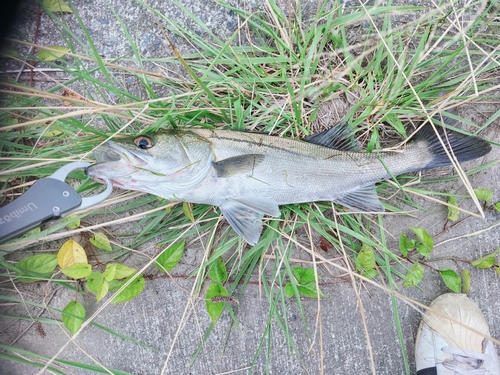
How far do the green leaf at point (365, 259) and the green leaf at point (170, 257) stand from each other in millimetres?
1156

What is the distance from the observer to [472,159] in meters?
2.61

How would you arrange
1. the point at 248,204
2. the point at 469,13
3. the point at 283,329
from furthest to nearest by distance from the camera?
the point at 469,13
the point at 283,329
the point at 248,204

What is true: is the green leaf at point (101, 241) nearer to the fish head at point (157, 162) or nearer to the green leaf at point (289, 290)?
the fish head at point (157, 162)

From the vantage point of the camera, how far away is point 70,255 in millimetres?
2635

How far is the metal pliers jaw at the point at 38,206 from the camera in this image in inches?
91.4

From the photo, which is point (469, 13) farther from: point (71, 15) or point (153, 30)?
point (71, 15)

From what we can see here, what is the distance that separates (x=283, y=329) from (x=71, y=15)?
2.65 meters

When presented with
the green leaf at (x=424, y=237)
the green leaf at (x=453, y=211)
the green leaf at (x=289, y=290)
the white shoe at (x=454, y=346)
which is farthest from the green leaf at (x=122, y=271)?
the green leaf at (x=453, y=211)

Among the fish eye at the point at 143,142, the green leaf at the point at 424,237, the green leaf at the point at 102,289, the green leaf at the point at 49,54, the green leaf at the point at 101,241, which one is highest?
the green leaf at the point at 49,54

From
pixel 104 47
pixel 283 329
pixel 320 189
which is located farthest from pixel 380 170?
pixel 104 47

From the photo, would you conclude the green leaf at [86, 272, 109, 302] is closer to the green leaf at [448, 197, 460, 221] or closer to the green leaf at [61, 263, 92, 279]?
the green leaf at [61, 263, 92, 279]

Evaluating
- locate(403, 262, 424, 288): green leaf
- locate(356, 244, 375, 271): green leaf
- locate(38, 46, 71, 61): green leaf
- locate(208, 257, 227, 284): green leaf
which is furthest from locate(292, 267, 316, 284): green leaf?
locate(38, 46, 71, 61): green leaf

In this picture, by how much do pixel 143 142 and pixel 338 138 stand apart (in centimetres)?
123

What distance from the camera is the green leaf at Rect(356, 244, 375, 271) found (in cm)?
261
